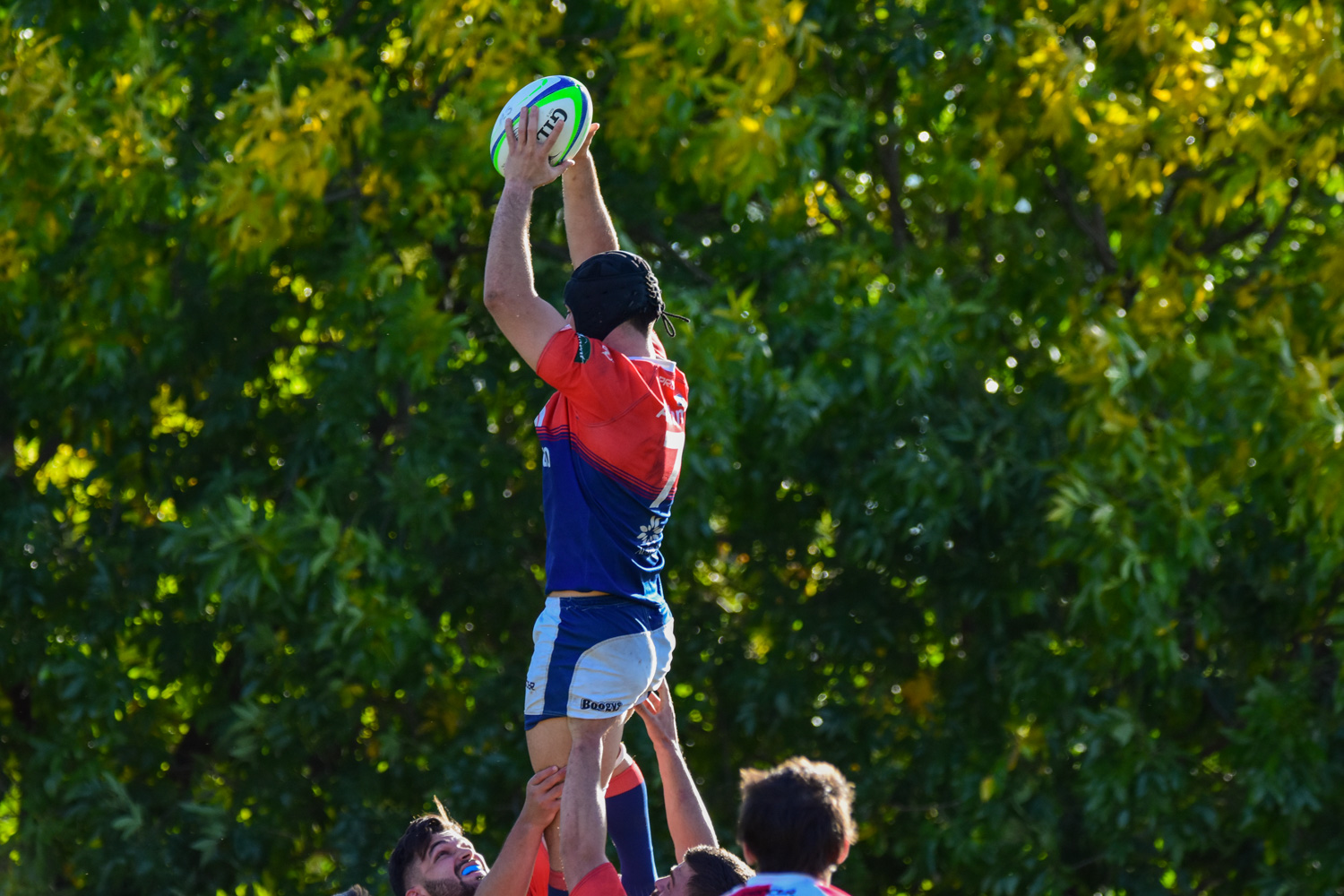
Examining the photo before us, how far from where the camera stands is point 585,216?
13.0 feet

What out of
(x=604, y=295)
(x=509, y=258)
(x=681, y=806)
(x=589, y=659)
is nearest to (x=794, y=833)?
(x=589, y=659)

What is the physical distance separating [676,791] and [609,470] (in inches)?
38.7

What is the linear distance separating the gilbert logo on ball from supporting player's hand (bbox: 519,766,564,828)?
1.36m

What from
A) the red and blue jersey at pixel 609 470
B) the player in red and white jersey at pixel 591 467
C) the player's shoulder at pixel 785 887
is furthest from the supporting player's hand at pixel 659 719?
the player's shoulder at pixel 785 887

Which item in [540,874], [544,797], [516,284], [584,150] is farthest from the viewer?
[584,150]

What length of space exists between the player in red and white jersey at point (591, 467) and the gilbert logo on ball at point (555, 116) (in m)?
0.02

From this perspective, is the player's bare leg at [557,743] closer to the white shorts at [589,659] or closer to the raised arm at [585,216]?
the white shorts at [589,659]

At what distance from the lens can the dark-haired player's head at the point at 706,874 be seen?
3.57 metres

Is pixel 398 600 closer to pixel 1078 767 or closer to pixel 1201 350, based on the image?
pixel 1078 767

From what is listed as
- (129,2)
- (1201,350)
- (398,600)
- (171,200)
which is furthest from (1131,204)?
(129,2)

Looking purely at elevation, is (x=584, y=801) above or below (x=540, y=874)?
above

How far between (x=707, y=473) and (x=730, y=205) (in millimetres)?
1257

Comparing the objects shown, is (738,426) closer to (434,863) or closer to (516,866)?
(434,863)

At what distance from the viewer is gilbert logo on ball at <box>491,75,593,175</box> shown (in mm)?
3539
